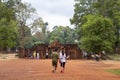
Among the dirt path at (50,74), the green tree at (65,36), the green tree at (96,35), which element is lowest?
the dirt path at (50,74)

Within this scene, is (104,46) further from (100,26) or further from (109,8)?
(109,8)

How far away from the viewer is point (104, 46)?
53.7 meters

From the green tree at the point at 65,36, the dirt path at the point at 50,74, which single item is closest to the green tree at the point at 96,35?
the dirt path at the point at 50,74

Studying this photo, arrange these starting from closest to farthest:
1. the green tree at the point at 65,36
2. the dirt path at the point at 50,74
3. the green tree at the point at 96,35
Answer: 1. the dirt path at the point at 50,74
2. the green tree at the point at 96,35
3. the green tree at the point at 65,36

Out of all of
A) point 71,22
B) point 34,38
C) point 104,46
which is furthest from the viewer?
point 34,38

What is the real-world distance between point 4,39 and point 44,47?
13451mm

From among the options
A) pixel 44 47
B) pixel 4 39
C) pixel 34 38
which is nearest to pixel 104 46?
pixel 44 47

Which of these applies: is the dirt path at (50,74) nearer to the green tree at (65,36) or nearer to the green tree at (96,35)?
the green tree at (96,35)

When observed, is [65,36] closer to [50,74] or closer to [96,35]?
[96,35]

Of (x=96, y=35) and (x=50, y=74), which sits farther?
(x=96, y=35)

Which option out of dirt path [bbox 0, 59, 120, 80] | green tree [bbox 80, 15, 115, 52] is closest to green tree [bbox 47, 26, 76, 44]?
green tree [bbox 80, 15, 115, 52]

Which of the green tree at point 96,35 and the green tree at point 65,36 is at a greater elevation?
the green tree at point 65,36

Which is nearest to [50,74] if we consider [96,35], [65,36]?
[96,35]

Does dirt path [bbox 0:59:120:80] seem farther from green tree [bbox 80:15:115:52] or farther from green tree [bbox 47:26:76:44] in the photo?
green tree [bbox 47:26:76:44]
